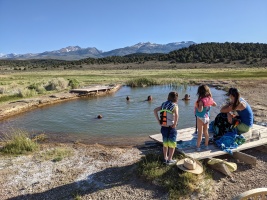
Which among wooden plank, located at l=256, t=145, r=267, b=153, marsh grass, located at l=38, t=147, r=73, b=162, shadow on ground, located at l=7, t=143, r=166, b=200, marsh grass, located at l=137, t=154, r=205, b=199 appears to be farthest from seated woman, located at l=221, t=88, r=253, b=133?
marsh grass, located at l=38, t=147, r=73, b=162

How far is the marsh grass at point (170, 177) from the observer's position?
18.7ft

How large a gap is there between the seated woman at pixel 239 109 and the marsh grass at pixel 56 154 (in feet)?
14.4

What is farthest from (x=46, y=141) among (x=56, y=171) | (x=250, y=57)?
(x=250, y=57)

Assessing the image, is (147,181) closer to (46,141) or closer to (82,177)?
(82,177)

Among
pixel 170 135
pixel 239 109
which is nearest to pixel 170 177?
pixel 170 135

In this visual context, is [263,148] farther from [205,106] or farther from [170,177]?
[170,177]

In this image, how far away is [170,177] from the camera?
6.08 meters

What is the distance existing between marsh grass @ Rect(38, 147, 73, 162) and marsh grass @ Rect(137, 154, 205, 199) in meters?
2.44

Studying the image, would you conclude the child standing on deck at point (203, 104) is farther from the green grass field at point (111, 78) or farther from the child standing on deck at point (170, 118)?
the green grass field at point (111, 78)

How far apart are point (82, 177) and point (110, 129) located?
5.40 meters

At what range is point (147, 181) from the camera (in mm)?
6199

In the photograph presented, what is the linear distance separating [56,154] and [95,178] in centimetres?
214

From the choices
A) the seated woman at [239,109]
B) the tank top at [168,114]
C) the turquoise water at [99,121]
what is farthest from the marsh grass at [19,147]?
the seated woman at [239,109]

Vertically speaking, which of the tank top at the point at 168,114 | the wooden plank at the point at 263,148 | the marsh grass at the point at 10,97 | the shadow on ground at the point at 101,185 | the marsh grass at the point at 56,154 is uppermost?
the tank top at the point at 168,114
